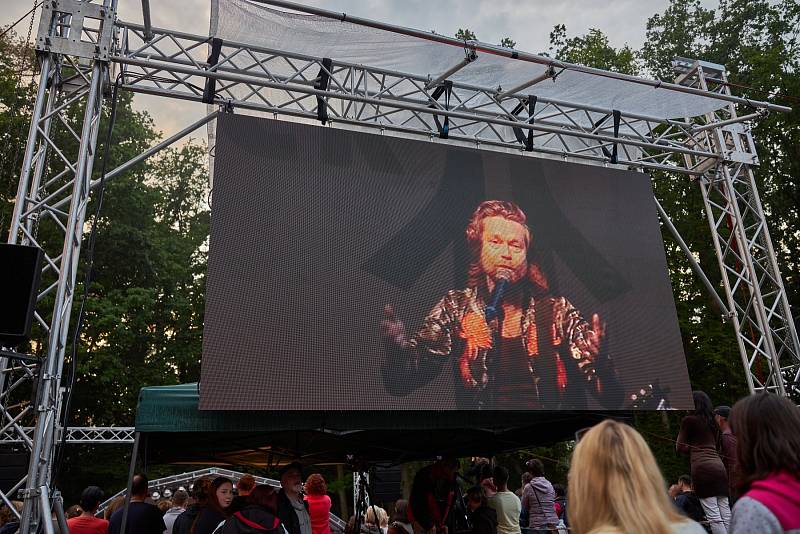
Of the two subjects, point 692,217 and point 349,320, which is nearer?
point 349,320

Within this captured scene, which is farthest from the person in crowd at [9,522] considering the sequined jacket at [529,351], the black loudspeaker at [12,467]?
the sequined jacket at [529,351]

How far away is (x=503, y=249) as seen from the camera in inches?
281

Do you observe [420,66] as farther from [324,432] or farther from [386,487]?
[386,487]

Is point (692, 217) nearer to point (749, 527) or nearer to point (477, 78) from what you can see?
point (477, 78)

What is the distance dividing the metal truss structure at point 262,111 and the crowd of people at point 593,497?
1.09 meters

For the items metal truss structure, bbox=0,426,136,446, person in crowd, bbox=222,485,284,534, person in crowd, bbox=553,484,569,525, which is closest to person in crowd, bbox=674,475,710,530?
person in crowd, bbox=222,485,284,534

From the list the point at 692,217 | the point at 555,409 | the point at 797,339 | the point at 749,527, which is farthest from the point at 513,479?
the point at 749,527

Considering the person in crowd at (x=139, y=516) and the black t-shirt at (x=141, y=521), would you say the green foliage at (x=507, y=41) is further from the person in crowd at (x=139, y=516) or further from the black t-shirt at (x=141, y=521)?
the black t-shirt at (x=141, y=521)

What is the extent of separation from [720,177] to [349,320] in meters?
5.66

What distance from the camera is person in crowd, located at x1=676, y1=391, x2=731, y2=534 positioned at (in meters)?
4.68

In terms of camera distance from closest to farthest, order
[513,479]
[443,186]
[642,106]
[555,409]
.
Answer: [555,409], [443,186], [642,106], [513,479]

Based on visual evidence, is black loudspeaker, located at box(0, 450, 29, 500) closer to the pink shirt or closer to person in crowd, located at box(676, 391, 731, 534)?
the pink shirt

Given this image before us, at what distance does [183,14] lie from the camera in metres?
7.64

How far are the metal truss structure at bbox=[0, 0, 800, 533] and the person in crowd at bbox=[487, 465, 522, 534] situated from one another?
3.21 metres
